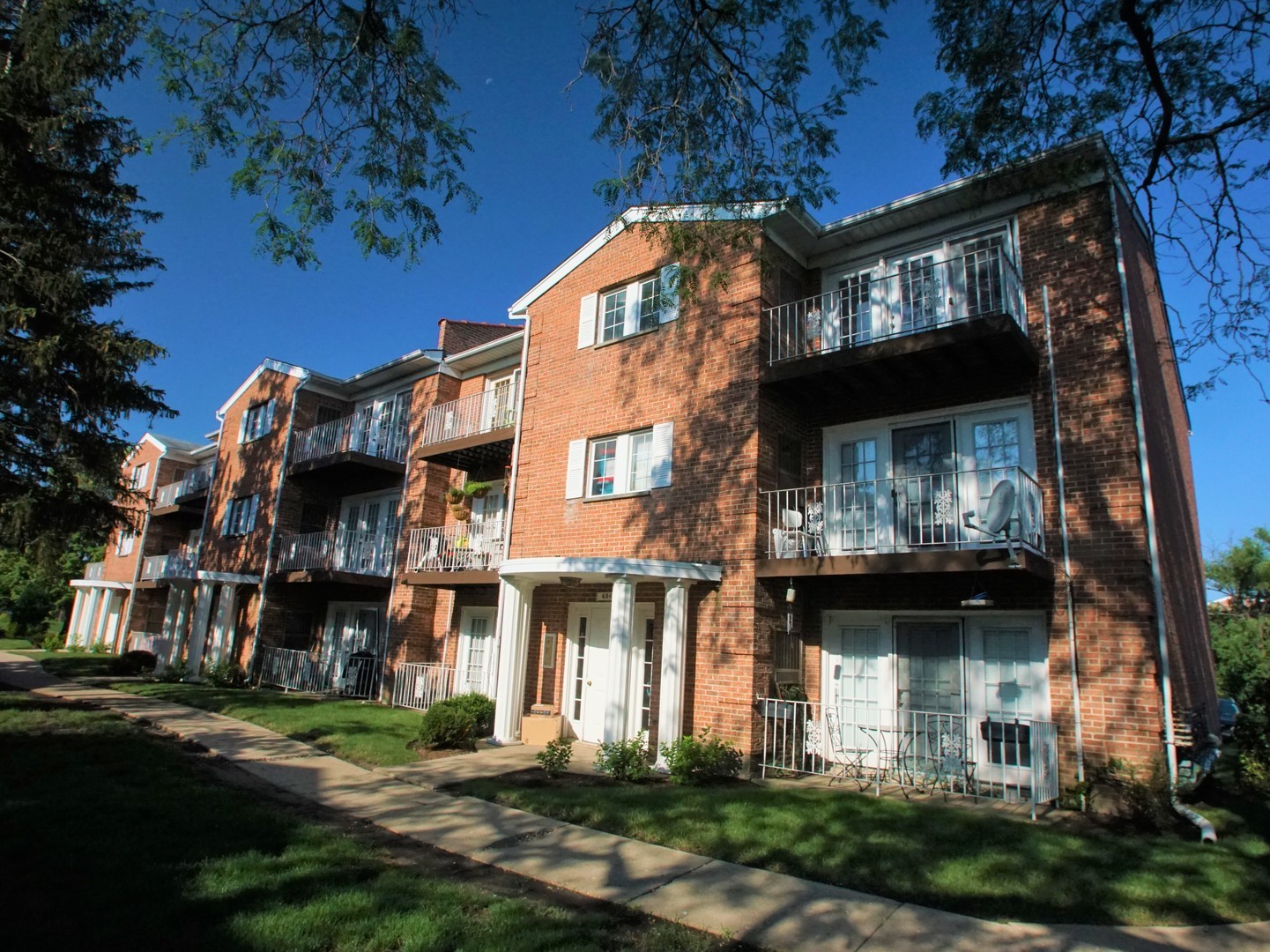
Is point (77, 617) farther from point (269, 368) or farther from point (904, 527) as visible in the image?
point (904, 527)

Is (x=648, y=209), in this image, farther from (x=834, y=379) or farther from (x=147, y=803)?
(x=147, y=803)

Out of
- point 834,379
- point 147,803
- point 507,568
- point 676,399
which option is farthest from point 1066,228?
point 147,803

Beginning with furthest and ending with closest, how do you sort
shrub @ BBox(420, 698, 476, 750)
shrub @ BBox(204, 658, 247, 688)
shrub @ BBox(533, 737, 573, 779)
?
→ 1. shrub @ BBox(204, 658, 247, 688)
2. shrub @ BBox(420, 698, 476, 750)
3. shrub @ BBox(533, 737, 573, 779)

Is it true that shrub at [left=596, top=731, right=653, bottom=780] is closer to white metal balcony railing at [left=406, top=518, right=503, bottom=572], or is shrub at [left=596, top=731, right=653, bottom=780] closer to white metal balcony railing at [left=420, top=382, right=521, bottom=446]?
white metal balcony railing at [left=406, top=518, right=503, bottom=572]

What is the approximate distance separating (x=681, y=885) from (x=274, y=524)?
59.0ft

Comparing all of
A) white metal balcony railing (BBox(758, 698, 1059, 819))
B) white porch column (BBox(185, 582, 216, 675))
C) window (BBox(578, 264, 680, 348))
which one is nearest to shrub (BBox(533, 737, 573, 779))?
white metal balcony railing (BBox(758, 698, 1059, 819))

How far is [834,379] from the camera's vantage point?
11336 mm

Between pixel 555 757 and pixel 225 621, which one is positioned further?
pixel 225 621

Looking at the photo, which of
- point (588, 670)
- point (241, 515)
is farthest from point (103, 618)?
point (588, 670)

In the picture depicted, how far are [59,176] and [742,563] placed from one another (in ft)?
42.7

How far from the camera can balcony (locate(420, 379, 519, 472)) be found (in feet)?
52.9

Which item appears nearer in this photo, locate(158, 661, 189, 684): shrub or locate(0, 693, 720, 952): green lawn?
locate(0, 693, 720, 952): green lawn

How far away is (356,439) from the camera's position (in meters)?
20.1

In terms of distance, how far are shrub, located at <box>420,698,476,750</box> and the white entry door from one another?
397cm
